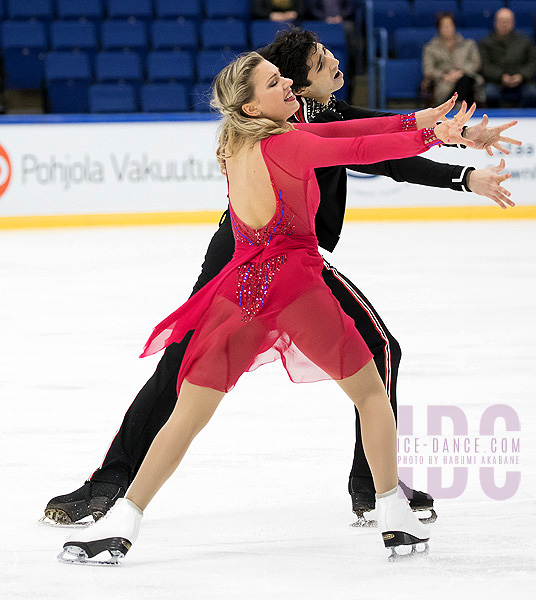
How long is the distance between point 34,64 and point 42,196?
2.08m

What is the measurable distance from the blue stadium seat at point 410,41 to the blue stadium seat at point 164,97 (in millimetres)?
2375

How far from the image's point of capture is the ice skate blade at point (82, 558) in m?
Result: 2.35

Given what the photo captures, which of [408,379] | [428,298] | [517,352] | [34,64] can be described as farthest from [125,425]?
[34,64]

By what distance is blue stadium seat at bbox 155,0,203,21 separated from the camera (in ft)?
36.1

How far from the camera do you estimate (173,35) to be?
35.5 feet

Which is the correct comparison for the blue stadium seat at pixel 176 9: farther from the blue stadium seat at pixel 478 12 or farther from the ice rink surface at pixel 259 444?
the ice rink surface at pixel 259 444

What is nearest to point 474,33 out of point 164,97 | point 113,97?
point 164,97

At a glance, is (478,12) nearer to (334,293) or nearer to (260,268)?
(334,293)

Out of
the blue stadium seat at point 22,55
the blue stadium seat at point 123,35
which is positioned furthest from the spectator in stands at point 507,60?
the blue stadium seat at point 22,55

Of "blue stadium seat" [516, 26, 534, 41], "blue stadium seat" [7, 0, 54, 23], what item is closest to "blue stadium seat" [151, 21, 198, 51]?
"blue stadium seat" [7, 0, 54, 23]

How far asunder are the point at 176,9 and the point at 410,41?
2.52 metres

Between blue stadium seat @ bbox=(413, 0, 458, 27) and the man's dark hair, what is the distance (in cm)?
888

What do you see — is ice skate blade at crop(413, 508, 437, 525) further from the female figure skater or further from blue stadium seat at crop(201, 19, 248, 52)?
blue stadium seat at crop(201, 19, 248, 52)

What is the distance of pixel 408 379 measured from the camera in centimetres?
413
